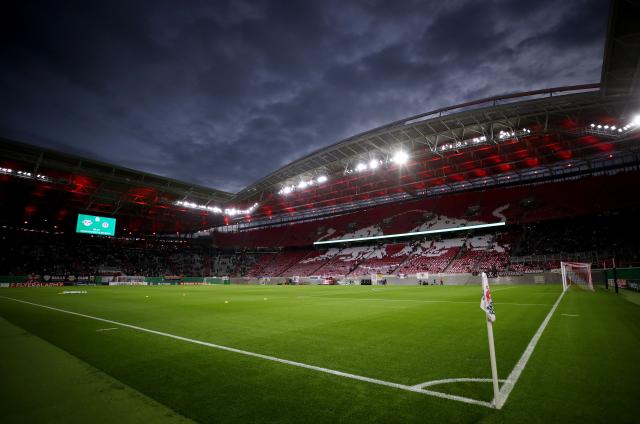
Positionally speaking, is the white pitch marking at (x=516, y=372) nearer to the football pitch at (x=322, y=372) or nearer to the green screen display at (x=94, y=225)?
the football pitch at (x=322, y=372)

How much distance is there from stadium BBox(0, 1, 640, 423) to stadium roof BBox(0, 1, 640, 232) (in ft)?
0.72

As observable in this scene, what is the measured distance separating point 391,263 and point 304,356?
41007 millimetres

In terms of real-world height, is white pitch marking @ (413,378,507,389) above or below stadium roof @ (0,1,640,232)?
below

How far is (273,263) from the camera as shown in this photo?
60438mm

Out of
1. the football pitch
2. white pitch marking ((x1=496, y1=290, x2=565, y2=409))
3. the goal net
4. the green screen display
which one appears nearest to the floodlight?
the goal net

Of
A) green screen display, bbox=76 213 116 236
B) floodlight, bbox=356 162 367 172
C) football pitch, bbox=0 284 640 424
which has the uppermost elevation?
floodlight, bbox=356 162 367 172

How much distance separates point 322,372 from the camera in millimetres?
4621

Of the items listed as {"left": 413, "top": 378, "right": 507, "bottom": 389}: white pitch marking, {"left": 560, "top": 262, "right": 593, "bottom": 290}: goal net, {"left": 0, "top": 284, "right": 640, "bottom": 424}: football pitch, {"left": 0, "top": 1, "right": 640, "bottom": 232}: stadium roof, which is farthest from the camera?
{"left": 560, "top": 262, "right": 593, "bottom": 290}: goal net

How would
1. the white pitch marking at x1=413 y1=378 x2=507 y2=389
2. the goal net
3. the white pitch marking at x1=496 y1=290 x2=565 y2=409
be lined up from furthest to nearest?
the goal net, the white pitch marking at x1=413 y1=378 x2=507 y2=389, the white pitch marking at x1=496 y1=290 x2=565 y2=409

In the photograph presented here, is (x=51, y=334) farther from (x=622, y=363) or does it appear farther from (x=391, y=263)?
(x=391, y=263)

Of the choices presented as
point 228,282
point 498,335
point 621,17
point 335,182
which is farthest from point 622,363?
point 228,282

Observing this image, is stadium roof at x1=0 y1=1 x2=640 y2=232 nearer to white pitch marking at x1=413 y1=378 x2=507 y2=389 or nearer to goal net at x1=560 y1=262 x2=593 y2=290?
goal net at x1=560 y1=262 x2=593 y2=290

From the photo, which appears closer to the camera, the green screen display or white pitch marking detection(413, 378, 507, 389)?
white pitch marking detection(413, 378, 507, 389)

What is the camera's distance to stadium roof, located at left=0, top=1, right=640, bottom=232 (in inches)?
837
